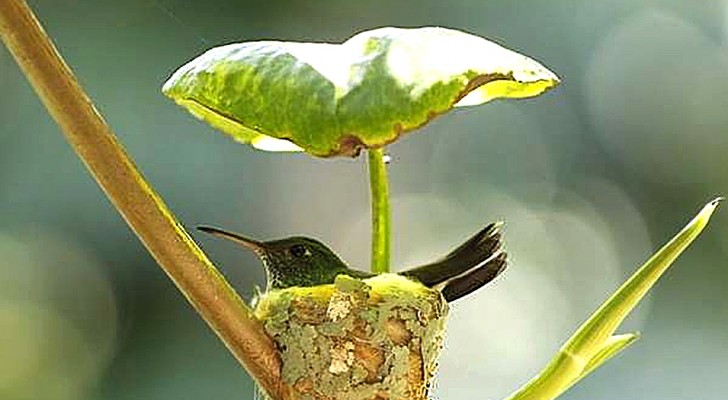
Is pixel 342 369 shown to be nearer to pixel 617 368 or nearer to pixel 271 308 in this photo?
pixel 271 308

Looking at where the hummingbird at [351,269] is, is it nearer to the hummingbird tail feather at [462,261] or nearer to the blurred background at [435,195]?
the hummingbird tail feather at [462,261]

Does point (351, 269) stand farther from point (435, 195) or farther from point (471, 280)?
point (435, 195)

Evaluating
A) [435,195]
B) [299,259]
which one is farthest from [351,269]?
[435,195]

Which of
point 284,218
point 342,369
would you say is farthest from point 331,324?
point 284,218

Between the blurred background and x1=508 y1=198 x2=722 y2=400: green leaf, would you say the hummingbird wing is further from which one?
the blurred background

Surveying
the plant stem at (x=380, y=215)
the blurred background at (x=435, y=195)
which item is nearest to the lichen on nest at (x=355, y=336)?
the plant stem at (x=380, y=215)
